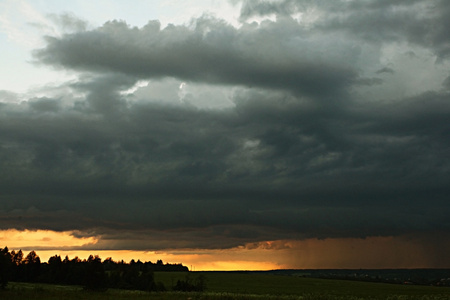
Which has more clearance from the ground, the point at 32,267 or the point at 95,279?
the point at 32,267

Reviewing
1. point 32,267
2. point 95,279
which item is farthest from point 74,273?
point 95,279

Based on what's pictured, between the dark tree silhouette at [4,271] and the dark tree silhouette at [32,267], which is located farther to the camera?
the dark tree silhouette at [32,267]

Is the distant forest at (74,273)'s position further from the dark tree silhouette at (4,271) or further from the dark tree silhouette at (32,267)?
the dark tree silhouette at (4,271)

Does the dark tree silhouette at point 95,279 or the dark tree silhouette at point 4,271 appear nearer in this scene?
the dark tree silhouette at point 4,271

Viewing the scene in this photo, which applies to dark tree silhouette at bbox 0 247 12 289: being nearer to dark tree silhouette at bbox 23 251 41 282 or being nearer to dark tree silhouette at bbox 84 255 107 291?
dark tree silhouette at bbox 84 255 107 291

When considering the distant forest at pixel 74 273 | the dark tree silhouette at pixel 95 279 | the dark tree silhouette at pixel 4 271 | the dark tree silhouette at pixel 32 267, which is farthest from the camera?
the dark tree silhouette at pixel 32 267

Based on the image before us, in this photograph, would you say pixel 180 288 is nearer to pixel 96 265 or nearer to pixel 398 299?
pixel 96 265

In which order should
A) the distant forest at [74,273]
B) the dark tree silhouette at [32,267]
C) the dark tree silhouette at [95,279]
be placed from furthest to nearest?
the dark tree silhouette at [32,267]
the distant forest at [74,273]
the dark tree silhouette at [95,279]

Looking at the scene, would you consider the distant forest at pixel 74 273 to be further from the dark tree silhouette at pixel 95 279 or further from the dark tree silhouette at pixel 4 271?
the dark tree silhouette at pixel 4 271

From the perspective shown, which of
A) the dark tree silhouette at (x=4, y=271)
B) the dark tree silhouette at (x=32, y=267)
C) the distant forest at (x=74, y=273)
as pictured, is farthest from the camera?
the dark tree silhouette at (x=32, y=267)

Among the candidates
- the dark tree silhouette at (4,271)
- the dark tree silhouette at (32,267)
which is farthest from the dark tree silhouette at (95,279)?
the dark tree silhouette at (32,267)

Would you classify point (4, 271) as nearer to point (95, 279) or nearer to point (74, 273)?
point (95, 279)

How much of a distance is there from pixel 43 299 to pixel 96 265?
36931mm

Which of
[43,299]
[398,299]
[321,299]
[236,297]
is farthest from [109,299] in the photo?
[398,299]
